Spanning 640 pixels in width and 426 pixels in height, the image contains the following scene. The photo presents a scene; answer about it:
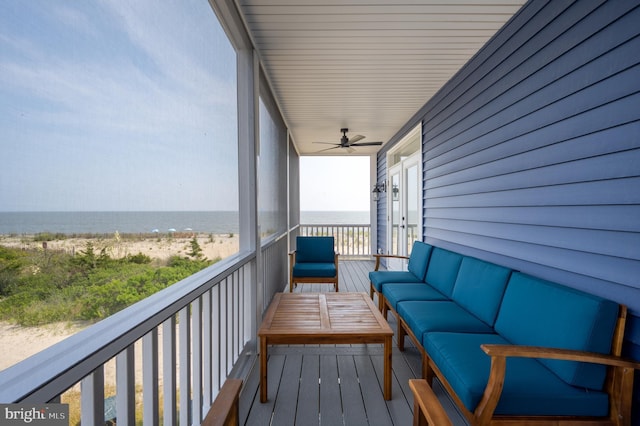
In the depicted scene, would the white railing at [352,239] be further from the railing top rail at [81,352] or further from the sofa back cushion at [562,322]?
the railing top rail at [81,352]

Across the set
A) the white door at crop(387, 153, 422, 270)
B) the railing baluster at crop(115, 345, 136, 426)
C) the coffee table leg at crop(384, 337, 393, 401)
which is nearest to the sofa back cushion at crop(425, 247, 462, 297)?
the coffee table leg at crop(384, 337, 393, 401)

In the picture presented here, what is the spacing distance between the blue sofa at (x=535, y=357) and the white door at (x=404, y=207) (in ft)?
7.77

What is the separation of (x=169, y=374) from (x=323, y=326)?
1.07 meters

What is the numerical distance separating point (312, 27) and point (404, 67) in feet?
3.80

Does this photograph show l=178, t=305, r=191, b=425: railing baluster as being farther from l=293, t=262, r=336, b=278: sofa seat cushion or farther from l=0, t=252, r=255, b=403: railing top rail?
l=293, t=262, r=336, b=278: sofa seat cushion

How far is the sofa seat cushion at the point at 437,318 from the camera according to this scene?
2.04 metres

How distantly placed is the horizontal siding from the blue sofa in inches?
6.9

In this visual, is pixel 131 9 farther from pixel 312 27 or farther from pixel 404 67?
pixel 404 67

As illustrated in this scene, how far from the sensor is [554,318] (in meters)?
1.56

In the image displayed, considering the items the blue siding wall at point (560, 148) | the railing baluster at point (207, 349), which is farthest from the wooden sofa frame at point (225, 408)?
the blue siding wall at point (560, 148)

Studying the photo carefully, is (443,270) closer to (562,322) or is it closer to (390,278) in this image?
(390,278)

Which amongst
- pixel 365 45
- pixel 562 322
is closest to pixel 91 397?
pixel 562 322

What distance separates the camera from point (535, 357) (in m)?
1.34

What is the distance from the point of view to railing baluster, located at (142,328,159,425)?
1136 millimetres
